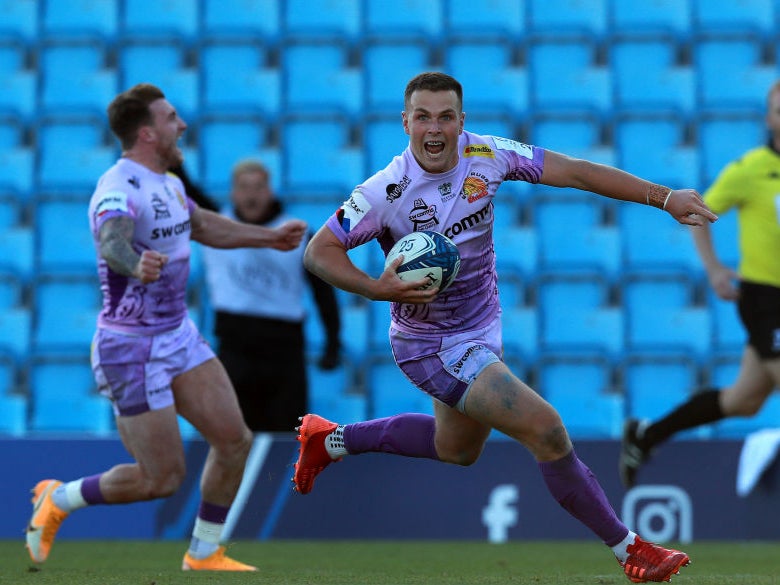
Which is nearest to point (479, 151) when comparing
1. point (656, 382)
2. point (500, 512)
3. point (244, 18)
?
point (500, 512)

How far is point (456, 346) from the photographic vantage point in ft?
17.3

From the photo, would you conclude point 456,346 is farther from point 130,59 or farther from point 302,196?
point 130,59

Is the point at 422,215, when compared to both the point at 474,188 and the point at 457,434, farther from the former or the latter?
the point at 457,434

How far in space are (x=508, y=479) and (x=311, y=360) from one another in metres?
1.92

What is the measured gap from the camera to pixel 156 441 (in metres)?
6.06

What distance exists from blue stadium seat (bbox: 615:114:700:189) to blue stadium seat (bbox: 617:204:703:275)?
0.30 metres

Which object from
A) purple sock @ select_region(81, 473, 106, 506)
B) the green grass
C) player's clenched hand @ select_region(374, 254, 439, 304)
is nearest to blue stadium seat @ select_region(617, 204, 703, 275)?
the green grass

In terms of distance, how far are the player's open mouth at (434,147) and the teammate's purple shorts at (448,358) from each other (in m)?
0.73

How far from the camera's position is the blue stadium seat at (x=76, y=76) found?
1088 centimetres

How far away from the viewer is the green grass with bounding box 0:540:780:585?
5406mm

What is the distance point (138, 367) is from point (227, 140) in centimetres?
484

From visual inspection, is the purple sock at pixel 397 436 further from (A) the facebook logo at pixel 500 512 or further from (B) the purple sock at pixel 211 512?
(A) the facebook logo at pixel 500 512

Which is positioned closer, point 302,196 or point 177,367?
point 177,367

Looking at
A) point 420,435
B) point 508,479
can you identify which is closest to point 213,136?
point 508,479
